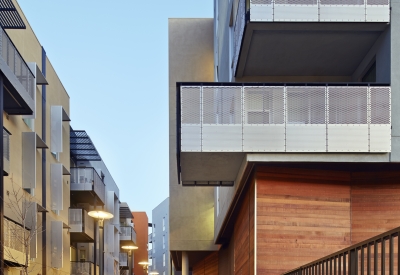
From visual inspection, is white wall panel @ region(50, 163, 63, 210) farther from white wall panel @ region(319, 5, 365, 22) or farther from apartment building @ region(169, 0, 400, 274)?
white wall panel @ region(319, 5, 365, 22)

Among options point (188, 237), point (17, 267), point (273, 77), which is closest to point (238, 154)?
point (273, 77)

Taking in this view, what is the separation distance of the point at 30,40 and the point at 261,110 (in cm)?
1478

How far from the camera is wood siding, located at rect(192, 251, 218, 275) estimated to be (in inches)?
1359

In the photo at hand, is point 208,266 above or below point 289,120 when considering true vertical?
below

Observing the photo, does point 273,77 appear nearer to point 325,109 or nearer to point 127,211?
point 325,109

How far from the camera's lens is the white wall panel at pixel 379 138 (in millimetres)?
13383

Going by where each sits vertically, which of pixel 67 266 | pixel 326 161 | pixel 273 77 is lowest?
pixel 67 266

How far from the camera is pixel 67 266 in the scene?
3284 centimetres

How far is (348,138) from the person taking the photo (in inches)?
530

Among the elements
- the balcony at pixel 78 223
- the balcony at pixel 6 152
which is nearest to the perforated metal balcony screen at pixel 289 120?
the balcony at pixel 6 152

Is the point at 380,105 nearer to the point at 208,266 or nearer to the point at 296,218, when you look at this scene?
the point at 296,218

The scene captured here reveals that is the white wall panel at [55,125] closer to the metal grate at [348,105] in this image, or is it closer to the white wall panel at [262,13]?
the white wall panel at [262,13]

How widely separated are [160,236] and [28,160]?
79269 mm

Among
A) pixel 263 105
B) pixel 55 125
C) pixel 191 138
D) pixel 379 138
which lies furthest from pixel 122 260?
pixel 379 138
